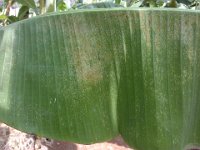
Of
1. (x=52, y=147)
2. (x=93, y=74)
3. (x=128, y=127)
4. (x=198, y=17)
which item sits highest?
(x=198, y=17)

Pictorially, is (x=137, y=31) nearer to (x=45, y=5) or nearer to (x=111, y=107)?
(x=111, y=107)

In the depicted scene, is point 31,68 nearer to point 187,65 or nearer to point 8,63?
point 8,63

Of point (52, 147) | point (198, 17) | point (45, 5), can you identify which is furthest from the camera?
point (52, 147)

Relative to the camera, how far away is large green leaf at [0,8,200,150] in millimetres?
779

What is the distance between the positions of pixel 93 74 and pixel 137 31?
141mm

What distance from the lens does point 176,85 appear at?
794mm

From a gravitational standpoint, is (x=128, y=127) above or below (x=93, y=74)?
below

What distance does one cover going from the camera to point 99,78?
81 cm

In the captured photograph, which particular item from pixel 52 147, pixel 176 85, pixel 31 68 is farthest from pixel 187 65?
pixel 52 147

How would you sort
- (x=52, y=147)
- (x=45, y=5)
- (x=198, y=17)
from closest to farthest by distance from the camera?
(x=198, y=17), (x=45, y=5), (x=52, y=147)

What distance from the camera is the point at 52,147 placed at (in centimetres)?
248

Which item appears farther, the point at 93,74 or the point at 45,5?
the point at 45,5

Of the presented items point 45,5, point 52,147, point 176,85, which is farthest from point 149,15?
point 52,147

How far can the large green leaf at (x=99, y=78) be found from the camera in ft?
2.56
